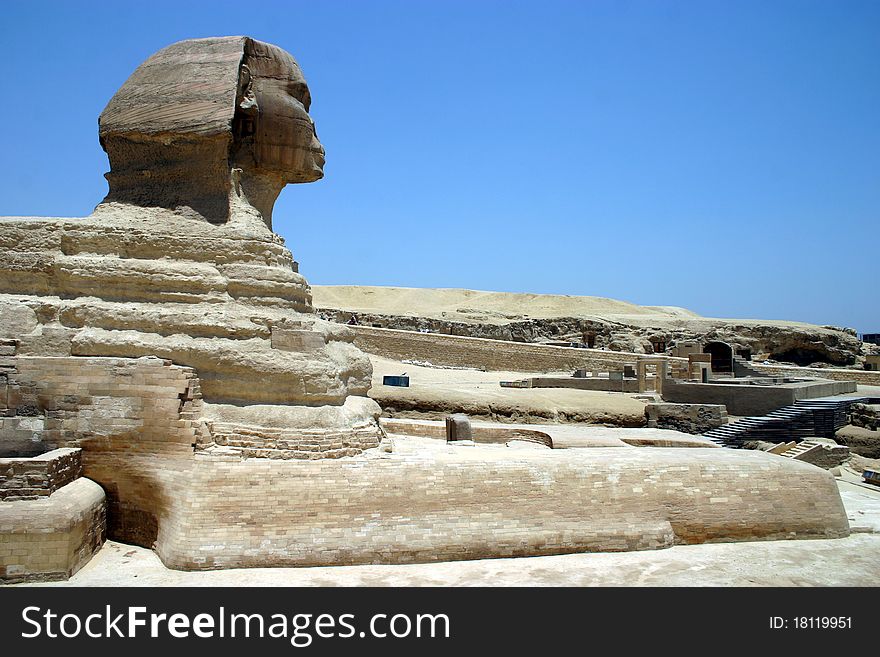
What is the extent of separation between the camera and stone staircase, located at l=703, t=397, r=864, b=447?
16469mm

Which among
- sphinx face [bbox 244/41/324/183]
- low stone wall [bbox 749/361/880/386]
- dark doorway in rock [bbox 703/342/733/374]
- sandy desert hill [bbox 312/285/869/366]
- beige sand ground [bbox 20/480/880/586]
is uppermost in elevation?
sphinx face [bbox 244/41/324/183]

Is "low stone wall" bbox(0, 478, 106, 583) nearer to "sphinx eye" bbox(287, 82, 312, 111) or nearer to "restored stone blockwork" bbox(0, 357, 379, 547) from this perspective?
"restored stone blockwork" bbox(0, 357, 379, 547)

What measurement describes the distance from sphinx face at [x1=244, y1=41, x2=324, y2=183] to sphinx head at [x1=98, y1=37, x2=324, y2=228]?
0.04 feet

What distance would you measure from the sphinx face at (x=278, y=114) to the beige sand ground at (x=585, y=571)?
5.29 metres

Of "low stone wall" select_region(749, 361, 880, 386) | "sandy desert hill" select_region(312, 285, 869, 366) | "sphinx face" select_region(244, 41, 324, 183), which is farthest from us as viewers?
"sandy desert hill" select_region(312, 285, 869, 366)

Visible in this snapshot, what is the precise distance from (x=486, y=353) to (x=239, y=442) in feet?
69.4

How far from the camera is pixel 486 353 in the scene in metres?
29.4

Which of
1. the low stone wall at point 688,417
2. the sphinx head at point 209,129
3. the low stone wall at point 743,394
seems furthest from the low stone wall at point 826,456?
the sphinx head at point 209,129

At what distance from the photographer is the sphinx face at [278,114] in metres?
10.3

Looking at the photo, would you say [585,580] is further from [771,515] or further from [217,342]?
[217,342]

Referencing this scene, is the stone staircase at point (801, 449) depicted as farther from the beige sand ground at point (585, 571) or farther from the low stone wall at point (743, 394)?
the beige sand ground at point (585, 571)

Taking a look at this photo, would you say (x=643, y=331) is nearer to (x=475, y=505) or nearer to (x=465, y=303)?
(x=465, y=303)

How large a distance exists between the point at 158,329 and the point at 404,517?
3.66 meters

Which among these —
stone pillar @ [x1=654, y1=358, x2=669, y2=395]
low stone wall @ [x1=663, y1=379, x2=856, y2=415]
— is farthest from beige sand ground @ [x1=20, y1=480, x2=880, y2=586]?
stone pillar @ [x1=654, y1=358, x2=669, y2=395]
